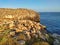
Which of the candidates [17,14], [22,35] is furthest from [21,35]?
[17,14]

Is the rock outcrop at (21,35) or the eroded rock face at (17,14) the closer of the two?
the rock outcrop at (21,35)

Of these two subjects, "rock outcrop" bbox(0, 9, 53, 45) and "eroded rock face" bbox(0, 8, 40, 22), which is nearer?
"rock outcrop" bbox(0, 9, 53, 45)

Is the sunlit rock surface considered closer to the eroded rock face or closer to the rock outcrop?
the rock outcrop

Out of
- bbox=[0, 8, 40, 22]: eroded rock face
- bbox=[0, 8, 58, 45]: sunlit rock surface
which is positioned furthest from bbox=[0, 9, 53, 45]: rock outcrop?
bbox=[0, 8, 40, 22]: eroded rock face

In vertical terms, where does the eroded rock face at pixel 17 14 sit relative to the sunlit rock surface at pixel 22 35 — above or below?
above

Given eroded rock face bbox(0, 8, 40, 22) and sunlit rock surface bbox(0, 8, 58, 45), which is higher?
eroded rock face bbox(0, 8, 40, 22)

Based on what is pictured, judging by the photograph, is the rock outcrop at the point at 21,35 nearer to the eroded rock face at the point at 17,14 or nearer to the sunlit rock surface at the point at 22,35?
the sunlit rock surface at the point at 22,35

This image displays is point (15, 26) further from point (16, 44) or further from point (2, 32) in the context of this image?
point (16, 44)

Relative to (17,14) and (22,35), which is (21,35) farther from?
(17,14)

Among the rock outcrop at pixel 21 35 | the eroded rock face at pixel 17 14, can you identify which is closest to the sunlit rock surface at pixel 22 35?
the rock outcrop at pixel 21 35

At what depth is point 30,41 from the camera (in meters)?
15.8

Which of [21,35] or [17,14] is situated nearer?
[21,35]

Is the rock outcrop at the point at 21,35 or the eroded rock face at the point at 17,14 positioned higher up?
the eroded rock face at the point at 17,14

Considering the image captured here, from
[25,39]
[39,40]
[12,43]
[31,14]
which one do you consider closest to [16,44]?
[12,43]
